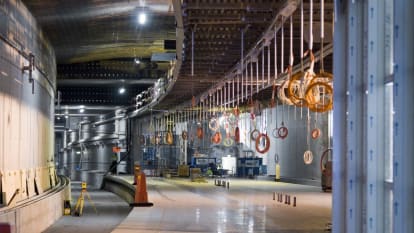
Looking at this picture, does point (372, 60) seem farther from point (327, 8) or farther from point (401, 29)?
point (327, 8)

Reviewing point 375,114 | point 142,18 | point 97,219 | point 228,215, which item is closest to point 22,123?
point 228,215

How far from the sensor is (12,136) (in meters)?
19.2

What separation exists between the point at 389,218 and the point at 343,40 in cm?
177

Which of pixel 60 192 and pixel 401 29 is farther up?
pixel 401 29

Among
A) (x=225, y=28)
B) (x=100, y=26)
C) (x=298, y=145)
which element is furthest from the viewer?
(x=298, y=145)

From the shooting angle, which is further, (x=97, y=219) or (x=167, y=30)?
(x=167, y=30)

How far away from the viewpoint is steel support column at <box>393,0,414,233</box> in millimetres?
4828

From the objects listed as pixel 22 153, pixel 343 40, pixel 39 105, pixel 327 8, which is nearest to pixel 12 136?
pixel 22 153

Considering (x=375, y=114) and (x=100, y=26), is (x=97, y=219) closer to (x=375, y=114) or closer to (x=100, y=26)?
(x=100, y=26)

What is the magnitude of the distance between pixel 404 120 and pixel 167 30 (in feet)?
92.6

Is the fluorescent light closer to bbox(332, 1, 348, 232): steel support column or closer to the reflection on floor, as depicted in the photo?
the reflection on floor

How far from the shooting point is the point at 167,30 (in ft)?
107

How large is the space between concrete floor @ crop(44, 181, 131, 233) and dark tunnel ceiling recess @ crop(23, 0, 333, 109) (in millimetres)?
6017

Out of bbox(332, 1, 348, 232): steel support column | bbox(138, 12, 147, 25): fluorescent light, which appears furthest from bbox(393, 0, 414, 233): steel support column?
bbox(138, 12, 147, 25): fluorescent light
